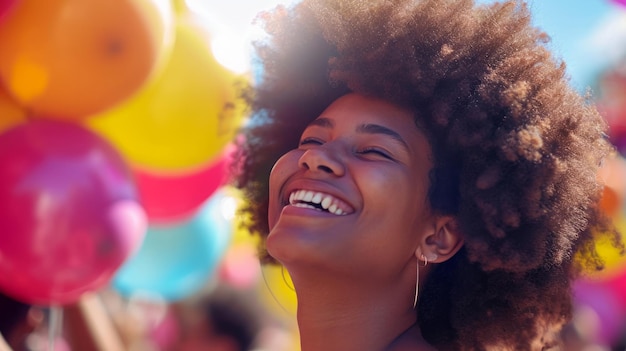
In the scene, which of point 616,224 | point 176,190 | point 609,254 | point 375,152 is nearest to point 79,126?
point 176,190

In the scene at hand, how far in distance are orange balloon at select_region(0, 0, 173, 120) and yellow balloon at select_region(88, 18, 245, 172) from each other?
243mm

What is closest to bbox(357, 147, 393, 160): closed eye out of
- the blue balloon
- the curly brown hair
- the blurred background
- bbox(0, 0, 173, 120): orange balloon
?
the curly brown hair

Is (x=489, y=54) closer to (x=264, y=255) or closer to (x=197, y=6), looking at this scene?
(x=264, y=255)

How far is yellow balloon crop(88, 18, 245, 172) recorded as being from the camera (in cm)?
284

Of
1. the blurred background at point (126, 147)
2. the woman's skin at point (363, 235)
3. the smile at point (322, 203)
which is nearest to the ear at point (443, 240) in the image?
the woman's skin at point (363, 235)

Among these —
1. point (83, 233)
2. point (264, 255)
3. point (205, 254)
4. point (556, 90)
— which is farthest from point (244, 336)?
point (556, 90)

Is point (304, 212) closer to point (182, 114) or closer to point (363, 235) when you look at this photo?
point (363, 235)

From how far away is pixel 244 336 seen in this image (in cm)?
514

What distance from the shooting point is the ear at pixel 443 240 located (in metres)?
2.02

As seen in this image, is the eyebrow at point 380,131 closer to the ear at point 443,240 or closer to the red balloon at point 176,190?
the ear at point 443,240

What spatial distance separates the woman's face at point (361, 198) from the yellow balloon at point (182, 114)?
986 mm

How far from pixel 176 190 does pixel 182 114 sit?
17.0 inches

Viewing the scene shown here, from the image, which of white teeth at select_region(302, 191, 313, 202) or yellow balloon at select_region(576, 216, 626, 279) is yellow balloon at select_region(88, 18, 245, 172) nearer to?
white teeth at select_region(302, 191, 313, 202)

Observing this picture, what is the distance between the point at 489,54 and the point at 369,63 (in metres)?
0.34
